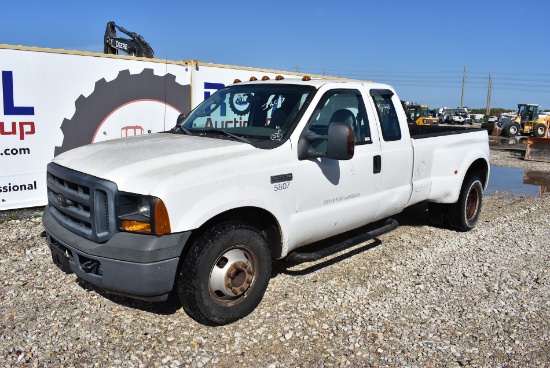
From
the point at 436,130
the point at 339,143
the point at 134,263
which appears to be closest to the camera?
the point at 134,263

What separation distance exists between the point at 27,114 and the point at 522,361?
6.45m

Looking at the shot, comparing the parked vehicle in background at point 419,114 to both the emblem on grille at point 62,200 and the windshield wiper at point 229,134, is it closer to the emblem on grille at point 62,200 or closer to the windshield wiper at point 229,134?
the windshield wiper at point 229,134

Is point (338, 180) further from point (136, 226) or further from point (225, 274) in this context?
point (136, 226)

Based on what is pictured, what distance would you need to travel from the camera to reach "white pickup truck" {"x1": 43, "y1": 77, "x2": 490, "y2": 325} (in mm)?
3354

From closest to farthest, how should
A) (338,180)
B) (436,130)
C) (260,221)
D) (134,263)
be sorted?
(134,263) < (260,221) < (338,180) < (436,130)

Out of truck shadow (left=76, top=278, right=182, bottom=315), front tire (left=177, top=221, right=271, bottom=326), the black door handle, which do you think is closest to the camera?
front tire (left=177, top=221, right=271, bottom=326)

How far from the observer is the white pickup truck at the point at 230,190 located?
11.0ft

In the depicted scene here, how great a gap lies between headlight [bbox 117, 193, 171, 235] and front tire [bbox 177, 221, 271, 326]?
35 centimetres

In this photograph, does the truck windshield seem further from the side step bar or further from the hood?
the side step bar

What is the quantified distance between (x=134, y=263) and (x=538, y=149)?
57.1 ft

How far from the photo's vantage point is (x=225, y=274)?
3734mm

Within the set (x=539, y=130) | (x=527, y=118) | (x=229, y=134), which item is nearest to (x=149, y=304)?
(x=229, y=134)

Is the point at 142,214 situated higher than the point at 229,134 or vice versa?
the point at 229,134

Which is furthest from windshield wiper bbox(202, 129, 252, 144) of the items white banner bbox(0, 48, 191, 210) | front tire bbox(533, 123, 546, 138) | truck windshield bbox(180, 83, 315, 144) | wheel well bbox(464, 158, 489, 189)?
front tire bbox(533, 123, 546, 138)
